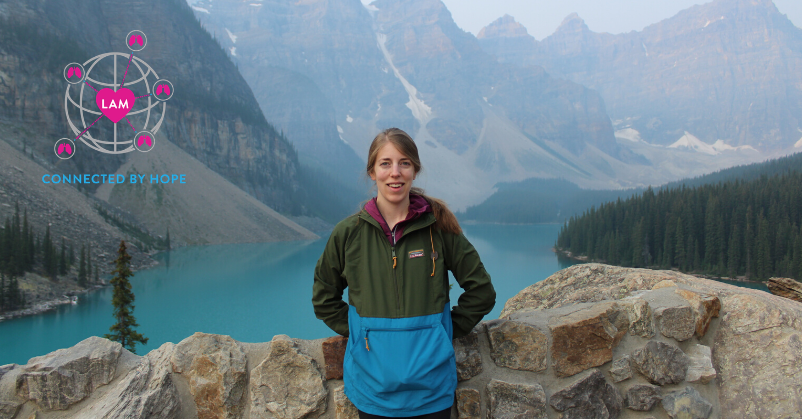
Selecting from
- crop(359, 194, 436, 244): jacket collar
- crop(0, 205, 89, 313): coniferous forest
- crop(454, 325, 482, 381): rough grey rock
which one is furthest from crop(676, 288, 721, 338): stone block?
crop(0, 205, 89, 313): coniferous forest

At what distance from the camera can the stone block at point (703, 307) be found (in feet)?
9.66

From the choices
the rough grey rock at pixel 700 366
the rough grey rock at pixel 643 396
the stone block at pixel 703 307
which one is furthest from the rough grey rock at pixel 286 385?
the stone block at pixel 703 307

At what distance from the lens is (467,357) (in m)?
2.65

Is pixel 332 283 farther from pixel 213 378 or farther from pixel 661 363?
pixel 661 363

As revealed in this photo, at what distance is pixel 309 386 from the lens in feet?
8.43

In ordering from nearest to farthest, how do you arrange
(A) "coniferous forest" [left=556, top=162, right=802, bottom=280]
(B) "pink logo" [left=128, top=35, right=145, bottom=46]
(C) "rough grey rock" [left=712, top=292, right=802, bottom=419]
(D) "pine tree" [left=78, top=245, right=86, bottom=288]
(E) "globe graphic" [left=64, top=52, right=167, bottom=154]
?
1. (C) "rough grey rock" [left=712, top=292, right=802, bottom=419]
2. (D) "pine tree" [left=78, top=245, right=86, bottom=288]
3. (A) "coniferous forest" [left=556, top=162, right=802, bottom=280]
4. (E) "globe graphic" [left=64, top=52, right=167, bottom=154]
5. (B) "pink logo" [left=128, top=35, right=145, bottom=46]

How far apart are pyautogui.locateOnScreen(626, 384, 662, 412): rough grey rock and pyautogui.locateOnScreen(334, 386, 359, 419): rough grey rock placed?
1.73m

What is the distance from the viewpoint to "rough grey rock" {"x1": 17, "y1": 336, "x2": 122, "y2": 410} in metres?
2.38

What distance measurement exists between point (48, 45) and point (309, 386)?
88.3m

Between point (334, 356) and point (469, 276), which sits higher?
point (469, 276)

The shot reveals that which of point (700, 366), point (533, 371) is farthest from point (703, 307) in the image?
point (533, 371)

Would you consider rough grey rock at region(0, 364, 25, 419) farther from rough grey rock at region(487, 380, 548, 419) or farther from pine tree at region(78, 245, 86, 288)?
pine tree at region(78, 245, 86, 288)

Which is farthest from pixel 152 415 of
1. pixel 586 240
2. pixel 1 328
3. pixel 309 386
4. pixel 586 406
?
pixel 586 240

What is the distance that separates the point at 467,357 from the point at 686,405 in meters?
1.46
